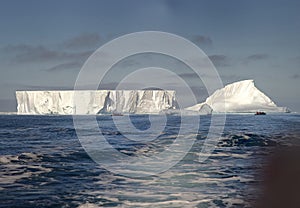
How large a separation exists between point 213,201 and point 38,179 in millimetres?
7505

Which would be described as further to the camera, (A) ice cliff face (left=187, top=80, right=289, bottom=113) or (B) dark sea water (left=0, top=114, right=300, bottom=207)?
(A) ice cliff face (left=187, top=80, right=289, bottom=113)

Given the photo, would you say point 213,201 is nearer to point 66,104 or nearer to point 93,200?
point 93,200

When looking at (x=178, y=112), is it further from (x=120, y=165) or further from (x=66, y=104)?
(x=120, y=165)

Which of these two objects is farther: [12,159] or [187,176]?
[12,159]

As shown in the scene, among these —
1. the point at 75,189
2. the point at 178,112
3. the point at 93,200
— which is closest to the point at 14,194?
the point at 75,189

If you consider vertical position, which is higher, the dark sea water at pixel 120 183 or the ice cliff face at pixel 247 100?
the ice cliff face at pixel 247 100

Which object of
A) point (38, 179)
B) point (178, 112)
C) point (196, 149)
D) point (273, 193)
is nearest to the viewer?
point (273, 193)

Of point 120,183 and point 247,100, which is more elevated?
point 247,100

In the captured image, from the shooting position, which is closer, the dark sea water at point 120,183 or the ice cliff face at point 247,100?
the dark sea water at point 120,183

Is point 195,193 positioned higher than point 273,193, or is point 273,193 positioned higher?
point 273,193

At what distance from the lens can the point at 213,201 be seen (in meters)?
10.6

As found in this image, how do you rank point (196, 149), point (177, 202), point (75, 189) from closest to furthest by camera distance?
point (177, 202) < point (75, 189) < point (196, 149)

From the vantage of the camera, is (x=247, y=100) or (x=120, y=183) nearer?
(x=120, y=183)

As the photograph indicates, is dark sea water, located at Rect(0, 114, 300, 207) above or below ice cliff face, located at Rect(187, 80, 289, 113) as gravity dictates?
below
